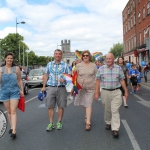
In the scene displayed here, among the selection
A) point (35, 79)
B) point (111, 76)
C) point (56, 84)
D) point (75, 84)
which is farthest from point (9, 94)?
point (35, 79)

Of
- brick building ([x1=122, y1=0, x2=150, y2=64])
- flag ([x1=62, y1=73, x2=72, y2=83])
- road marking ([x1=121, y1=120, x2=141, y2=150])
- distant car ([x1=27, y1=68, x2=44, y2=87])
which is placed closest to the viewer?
road marking ([x1=121, y1=120, x2=141, y2=150])

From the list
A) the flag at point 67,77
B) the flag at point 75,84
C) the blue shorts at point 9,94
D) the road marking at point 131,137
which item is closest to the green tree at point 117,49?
the road marking at point 131,137

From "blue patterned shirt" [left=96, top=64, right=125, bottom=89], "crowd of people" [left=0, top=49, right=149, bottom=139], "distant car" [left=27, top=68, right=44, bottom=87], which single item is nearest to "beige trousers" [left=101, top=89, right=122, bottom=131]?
"crowd of people" [left=0, top=49, right=149, bottom=139]

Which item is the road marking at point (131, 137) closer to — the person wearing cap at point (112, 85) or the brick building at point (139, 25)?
the person wearing cap at point (112, 85)

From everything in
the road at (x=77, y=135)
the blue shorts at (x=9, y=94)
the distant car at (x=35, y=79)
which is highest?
the blue shorts at (x=9, y=94)

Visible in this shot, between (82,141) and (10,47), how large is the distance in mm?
75335

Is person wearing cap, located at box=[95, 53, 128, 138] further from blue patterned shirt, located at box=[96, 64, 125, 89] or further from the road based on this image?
the road

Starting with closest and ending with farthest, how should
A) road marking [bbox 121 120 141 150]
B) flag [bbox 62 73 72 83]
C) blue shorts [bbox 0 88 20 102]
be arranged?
1. road marking [bbox 121 120 141 150]
2. blue shorts [bbox 0 88 20 102]
3. flag [bbox 62 73 72 83]

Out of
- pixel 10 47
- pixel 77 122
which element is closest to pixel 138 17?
pixel 77 122

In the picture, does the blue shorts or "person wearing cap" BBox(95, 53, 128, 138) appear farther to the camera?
"person wearing cap" BBox(95, 53, 128, 138)

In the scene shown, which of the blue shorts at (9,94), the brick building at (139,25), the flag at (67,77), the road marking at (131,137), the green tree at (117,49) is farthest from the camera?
the green tree at (117,49)

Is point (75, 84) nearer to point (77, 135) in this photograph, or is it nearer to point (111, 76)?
point (111, 76)

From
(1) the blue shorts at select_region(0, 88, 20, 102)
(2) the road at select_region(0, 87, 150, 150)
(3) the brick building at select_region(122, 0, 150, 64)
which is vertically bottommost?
(2) the road at select_region(0, 87, 150, 150)

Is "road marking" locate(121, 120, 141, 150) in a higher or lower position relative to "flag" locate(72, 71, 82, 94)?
lower
